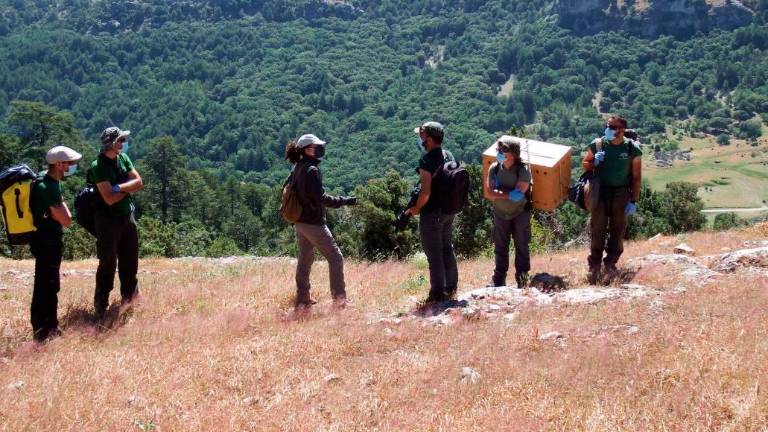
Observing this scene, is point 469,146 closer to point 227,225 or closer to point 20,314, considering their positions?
point 227,225

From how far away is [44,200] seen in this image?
7.12 m

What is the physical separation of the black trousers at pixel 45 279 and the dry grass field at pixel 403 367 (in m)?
0.24

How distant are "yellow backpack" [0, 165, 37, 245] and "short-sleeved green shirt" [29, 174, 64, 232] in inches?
1.7

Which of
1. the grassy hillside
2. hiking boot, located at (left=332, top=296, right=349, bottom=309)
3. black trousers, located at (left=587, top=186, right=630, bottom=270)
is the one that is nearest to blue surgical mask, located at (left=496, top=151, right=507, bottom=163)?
black trousers, located at (left=587, top=186, right=630, bottom=270)

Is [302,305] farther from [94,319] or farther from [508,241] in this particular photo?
[508,241]

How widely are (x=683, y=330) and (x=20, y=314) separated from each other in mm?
7362

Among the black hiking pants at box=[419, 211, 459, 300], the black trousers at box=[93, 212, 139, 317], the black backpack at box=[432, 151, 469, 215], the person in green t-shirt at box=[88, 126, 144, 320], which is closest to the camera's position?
the black backpack at box=[432, 151, 469, 215]

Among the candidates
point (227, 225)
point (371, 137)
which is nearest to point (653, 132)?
point (371, 137)

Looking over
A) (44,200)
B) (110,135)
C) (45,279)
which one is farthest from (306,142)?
(45,279)

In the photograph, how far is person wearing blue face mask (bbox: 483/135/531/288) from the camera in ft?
26.9

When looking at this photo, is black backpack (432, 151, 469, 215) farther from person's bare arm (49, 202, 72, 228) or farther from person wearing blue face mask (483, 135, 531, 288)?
person's bare arm (49, 202, 72, 228)

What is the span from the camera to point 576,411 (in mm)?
5035

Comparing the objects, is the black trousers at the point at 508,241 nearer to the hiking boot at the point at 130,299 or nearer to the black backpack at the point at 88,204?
the hiking boot at the point at 130,299

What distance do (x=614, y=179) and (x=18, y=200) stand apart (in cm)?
646
